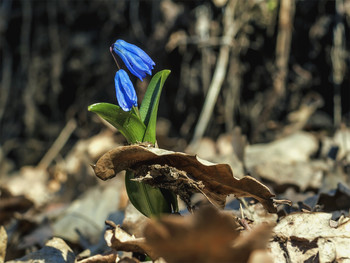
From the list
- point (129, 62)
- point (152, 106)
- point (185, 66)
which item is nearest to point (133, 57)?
point (129, 62)

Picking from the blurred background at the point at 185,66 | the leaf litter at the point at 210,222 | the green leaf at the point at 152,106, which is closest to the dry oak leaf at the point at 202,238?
the leaf litter at the point at 210,222

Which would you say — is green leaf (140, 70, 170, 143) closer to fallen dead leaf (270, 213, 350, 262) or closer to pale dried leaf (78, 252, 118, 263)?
pale dried leaf (78, 252, 118, 263)

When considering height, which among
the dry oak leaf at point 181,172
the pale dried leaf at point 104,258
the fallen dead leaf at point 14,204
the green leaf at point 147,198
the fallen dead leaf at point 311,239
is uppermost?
the dry oak leaf at point 181,172

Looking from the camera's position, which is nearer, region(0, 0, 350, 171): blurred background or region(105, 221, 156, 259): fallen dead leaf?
region(105, 221, 156, 259): fallen dead leaf

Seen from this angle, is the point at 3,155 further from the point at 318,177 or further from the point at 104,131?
the point at 318,177

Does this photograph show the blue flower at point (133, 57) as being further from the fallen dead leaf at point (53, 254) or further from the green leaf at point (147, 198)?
the fallen dead leaf at point (53, 254)

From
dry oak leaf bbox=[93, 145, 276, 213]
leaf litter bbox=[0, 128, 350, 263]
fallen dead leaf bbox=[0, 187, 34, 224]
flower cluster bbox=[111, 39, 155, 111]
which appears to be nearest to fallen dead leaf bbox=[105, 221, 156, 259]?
leaf litter bbox=[0, 128, 350, 263]

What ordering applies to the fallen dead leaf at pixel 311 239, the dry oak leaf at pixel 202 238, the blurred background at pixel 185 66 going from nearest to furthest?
1. the dry oak leaf at pixel 202 238
2. the fallen dead leaf at pixel 311 239
3. the blurred background at pixel 185 66
